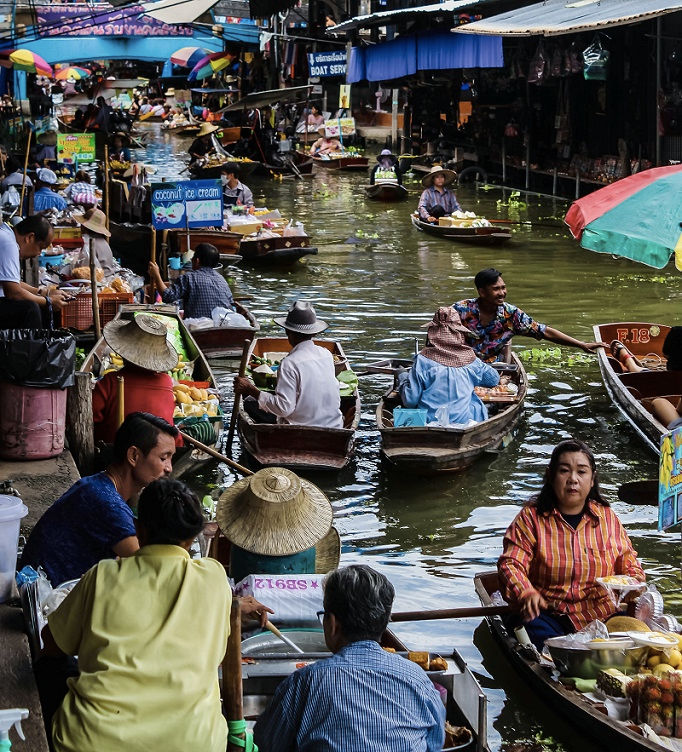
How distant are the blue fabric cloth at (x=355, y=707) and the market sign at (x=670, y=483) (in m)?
2.13

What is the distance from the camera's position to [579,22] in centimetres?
1648

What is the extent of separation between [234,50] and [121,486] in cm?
4406

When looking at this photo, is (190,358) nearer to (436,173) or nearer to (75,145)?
(75,145)

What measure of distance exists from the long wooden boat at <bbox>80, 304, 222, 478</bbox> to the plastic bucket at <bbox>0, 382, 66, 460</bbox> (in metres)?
1.10

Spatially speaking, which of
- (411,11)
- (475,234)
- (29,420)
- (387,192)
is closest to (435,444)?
(29,420)

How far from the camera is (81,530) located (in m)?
4.73

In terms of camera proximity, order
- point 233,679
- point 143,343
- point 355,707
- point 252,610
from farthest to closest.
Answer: point 143,343, point 252,610, point 233,679, point 355,707

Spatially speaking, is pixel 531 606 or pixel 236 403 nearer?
pixel 531 606

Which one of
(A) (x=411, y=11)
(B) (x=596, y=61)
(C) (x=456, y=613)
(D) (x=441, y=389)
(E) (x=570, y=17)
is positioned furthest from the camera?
(A) (x=411, y=11)

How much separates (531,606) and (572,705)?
50 cm

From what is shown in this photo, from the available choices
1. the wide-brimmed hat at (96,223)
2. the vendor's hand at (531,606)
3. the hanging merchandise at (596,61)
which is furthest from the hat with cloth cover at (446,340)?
the hanging merchandise at (596,61)

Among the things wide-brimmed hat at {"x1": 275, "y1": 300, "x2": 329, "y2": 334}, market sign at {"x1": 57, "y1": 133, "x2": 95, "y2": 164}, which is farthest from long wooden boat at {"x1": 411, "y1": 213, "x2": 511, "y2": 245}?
wide-brimmed hat at {"x1": 275, "y1": 300, "x2": 329, "y2": 334}

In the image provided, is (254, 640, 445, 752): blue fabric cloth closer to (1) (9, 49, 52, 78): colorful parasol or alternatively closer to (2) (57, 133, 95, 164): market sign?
(2) (57, 133, 95, 164): market sign

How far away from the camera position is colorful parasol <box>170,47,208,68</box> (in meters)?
36.5
